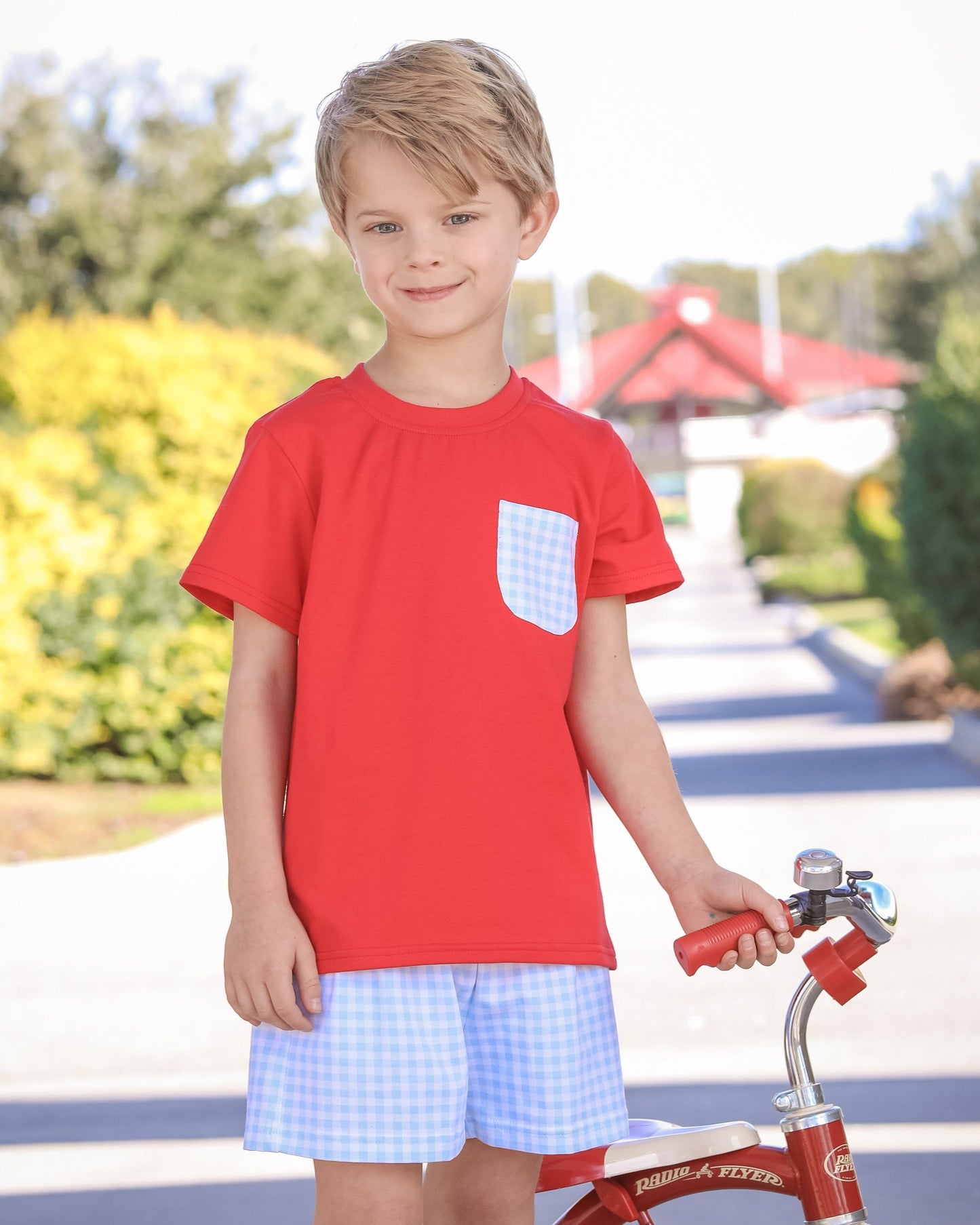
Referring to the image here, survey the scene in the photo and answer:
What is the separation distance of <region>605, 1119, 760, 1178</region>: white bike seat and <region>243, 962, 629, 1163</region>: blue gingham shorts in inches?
2.1

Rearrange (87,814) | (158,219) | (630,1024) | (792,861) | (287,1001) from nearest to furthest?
(287,1001) < (630,1024) < (792,861) < (87,814) < (158,219)

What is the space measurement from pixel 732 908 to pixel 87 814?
6408 millimetres

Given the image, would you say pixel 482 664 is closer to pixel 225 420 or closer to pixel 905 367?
pixel 225 420

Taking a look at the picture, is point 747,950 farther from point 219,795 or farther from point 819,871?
point 219,795

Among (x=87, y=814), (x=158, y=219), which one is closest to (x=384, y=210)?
(x=87, y=814)

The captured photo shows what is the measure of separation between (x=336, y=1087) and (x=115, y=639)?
22.2ft

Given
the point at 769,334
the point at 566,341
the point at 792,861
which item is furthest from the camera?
the point at 769,334

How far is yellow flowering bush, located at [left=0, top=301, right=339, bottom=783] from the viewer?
26.0 ft

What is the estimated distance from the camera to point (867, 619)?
62.2ft

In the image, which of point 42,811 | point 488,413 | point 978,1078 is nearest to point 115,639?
point 42,811

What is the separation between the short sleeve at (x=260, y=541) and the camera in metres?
1.79

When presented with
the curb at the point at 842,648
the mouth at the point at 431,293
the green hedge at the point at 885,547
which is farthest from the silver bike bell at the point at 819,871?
the curb at the point at 842,648

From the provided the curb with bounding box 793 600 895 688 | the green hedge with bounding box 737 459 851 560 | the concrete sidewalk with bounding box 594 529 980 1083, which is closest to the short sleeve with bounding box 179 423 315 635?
the concrete sidewalk with bounding box 594 529 980 1083

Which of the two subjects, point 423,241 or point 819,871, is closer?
point 819,871
